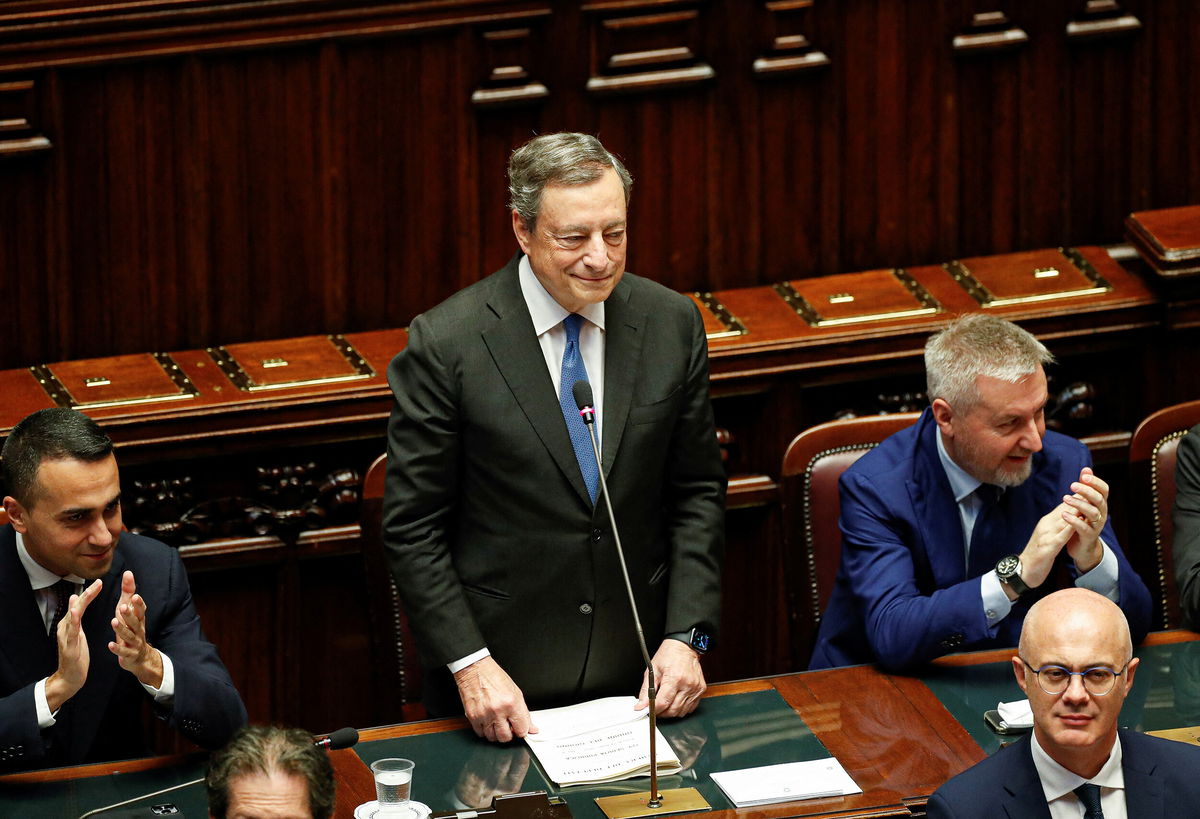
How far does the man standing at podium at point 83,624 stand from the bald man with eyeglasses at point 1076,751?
131 cm

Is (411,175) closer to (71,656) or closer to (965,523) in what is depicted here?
(965,523)

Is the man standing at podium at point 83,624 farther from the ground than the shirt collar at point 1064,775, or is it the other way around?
the man standing at podium at point 83,624

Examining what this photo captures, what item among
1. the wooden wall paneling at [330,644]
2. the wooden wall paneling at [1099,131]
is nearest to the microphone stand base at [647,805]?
the wooden wall paneling at [330,644]

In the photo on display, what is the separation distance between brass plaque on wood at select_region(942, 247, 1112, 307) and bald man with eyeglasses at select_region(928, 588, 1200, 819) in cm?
199

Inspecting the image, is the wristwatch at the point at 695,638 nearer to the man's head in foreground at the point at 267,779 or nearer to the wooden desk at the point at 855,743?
the wooden desk at the point at 855,743

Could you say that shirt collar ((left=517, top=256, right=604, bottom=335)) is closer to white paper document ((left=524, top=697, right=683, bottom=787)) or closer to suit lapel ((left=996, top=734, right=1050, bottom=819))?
white paper document ((left=524, top=697, right=683, bottom=787))

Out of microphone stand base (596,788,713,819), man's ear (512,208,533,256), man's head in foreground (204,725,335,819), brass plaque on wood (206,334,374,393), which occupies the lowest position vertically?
microphone stand base (596,788,713,819)

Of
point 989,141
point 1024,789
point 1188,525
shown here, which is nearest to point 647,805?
point 1024,789

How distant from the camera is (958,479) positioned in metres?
4.06

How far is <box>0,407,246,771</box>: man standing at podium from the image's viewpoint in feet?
11.4

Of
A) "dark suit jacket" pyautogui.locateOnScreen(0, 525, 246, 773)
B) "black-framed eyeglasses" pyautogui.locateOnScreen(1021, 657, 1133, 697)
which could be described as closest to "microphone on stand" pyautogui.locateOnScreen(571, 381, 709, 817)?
"black-framed eyeglasses" pyautogui.locateOnScreen(1021, 657, 1133, 697)

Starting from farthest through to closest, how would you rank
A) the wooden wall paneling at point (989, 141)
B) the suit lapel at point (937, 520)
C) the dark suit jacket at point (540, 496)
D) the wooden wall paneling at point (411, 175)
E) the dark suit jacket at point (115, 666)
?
the wooden wall paneling at point (989, 141) < the wooden wall paneling at point (411, 175) < the suit lapel at point (937, 520) < the dark suit jacket at point (540, 496) < the dark suit jacket at point (115, 666)

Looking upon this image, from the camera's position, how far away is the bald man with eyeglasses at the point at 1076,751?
3.20 m

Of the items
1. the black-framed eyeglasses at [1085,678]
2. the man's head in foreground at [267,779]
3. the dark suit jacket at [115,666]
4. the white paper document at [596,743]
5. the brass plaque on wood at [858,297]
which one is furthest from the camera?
the brass plaque on wood at [858,297]
